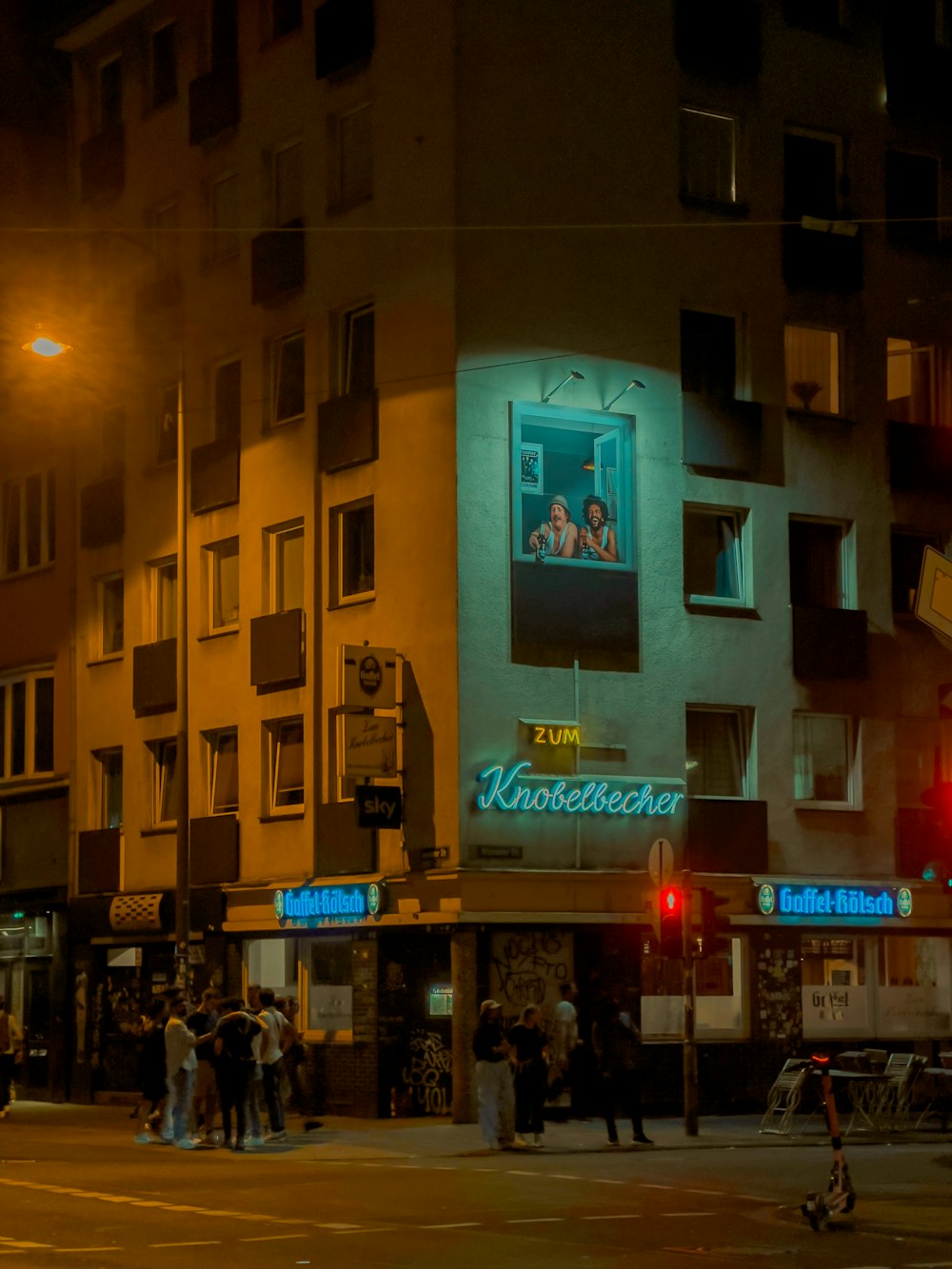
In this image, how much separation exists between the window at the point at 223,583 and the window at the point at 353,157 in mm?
5791

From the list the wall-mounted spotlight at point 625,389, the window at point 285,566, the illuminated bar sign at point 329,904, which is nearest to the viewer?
the illuminated bar sign at point 329,904

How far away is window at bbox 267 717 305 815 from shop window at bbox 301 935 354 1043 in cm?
218

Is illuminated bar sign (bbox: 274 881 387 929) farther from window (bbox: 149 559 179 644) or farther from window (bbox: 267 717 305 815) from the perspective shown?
window (bbox: 149 559 179 644)

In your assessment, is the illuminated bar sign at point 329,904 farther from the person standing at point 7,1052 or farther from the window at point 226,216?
the window at point 226,216

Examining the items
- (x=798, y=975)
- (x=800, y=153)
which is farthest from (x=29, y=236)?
(x=798, y=975)

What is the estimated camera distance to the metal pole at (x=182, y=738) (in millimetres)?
29094

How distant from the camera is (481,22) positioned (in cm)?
2936

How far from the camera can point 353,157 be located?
1230 inches

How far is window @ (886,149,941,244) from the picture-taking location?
109ft

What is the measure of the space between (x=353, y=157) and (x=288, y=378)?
3556 mm

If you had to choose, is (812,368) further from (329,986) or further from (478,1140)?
(478,1140)

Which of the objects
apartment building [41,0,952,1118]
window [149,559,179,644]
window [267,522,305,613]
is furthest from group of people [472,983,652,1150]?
window [149,559,179,644]

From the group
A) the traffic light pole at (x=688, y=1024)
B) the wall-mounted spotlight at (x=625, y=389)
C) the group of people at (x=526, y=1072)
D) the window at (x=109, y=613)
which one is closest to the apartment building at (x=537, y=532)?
the wall-mounted spotlight at (x=625, y=389)

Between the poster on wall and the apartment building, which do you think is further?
the poster on wall
